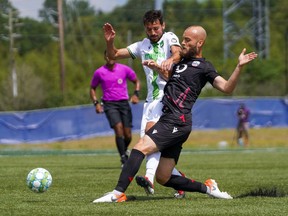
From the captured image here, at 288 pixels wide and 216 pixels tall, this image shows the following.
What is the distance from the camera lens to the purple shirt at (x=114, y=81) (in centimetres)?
1716

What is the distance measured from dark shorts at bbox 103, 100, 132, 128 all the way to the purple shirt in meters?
0.11

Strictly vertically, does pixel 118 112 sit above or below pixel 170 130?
below

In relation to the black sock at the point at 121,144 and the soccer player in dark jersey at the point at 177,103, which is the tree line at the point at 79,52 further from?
the soccer player in dark jersey at the point at 177,103

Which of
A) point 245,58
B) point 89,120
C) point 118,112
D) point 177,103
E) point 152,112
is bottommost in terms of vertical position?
point 89,120

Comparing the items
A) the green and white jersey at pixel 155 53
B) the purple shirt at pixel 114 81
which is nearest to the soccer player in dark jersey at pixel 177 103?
the green and white jersey at pixel 155 53

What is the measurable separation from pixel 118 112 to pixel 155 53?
5.89 meters

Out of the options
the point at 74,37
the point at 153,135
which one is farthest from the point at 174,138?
the point at 74,37

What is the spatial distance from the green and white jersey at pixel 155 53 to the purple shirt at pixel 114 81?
5942mm

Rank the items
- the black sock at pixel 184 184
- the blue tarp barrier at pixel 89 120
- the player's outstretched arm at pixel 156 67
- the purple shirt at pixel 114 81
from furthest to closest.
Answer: the blue tarp barrier at pixel 89 120
the purple shirt at pixel 114 81
the black sock at pixel 184 184
the player's outstretched arm at pixel 156 67

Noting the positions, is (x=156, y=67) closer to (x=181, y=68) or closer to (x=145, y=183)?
(x=181, y=68)

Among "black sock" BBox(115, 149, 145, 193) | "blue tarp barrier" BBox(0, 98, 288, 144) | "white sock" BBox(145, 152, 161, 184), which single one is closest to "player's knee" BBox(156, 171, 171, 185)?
"white sock" BBox(145, 152, 161, 184)

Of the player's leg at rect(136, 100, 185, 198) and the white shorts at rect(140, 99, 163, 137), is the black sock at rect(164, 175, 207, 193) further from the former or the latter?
the white shorts at rect(140, 99, 163, 137)

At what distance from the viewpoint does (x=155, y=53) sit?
11.1 meters

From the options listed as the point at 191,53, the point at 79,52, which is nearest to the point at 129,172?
the point at 191,53
